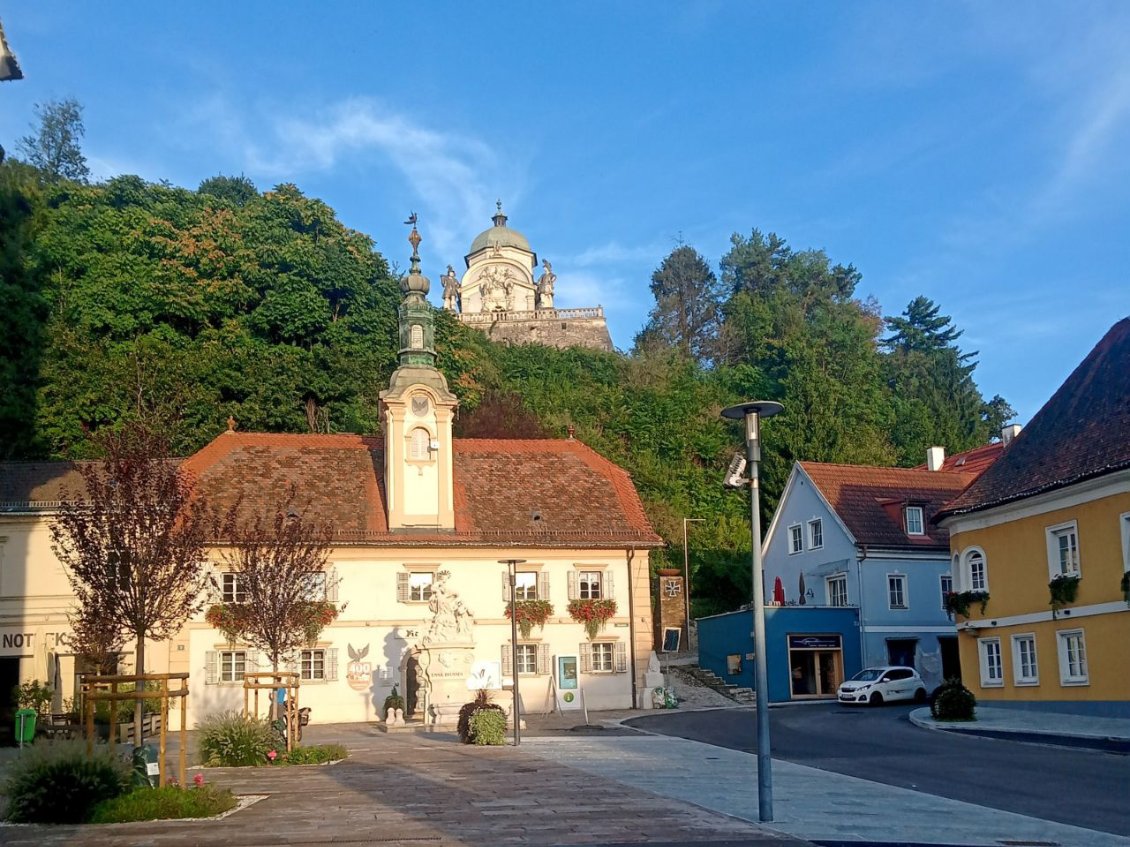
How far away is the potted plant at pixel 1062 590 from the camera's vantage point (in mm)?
28328

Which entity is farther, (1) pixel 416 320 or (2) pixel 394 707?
(1) pixel 416 320

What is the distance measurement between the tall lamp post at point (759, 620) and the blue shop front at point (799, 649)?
2643cm

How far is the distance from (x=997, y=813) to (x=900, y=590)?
28652 millimetres

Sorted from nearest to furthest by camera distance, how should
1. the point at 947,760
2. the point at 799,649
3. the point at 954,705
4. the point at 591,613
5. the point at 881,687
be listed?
the point at 947,760 → the point at 954,705 → the point at 881,687 → the point at 591,613 → the point at 799,649

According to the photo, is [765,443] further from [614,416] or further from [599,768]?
[599,768]

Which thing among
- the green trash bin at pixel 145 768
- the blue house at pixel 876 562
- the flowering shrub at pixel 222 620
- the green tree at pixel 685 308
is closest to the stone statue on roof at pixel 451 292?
the green tree at pixel 685 308

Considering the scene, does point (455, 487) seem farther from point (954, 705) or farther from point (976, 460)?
point (976, 460)

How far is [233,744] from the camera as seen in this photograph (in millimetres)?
20953

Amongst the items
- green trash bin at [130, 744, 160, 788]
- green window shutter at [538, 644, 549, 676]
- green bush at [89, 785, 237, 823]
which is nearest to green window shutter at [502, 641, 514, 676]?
green window shutter at [538, 644, 549, 676]

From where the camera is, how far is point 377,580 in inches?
1432

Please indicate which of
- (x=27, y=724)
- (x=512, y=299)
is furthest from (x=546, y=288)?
(x=27, y=724)

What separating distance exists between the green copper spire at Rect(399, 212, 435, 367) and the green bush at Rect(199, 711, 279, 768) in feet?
67.8

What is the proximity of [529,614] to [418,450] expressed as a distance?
6505 mm

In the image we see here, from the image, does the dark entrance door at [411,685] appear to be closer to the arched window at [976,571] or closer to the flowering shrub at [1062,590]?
the arched window at [976,571]
